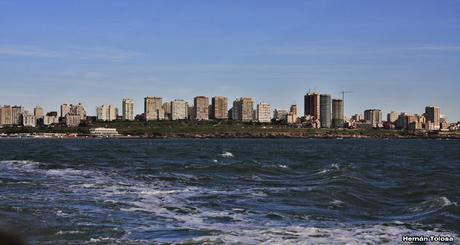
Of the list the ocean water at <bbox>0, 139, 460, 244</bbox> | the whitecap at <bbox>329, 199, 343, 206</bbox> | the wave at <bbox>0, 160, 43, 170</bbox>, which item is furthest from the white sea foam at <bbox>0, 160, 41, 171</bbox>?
the whitecap at <bbox>329, 199, 343, 206</bbox>

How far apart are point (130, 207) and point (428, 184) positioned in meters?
19.0

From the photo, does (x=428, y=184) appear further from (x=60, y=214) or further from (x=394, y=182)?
(x=60, y=214)

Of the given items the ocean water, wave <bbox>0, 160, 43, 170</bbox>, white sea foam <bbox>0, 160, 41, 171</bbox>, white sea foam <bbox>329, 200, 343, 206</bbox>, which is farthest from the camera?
wave <bbox>0, 160, 43, 170</bbox>

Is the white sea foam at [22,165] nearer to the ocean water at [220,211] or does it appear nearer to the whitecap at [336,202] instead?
the ocean water at [220,211]

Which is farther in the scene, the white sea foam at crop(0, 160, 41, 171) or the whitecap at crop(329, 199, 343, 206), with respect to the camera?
the white sea foam at crop(0, 160, 41, 171)

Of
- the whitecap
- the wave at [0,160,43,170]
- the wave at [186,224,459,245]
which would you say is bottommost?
the wave at [0,160,43,170]

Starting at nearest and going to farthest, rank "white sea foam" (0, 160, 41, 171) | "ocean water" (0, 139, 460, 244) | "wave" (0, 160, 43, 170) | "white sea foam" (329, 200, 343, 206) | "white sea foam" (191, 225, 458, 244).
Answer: "white sea foam" (191, 225, 458, 244) → "ocean water" (0, 139, 460, 244) → "white sea foam" (329, 200, 343, 206) → "white sea foam" (0, 160, 41, 171) → "wave" (0, 160, 43, 170)

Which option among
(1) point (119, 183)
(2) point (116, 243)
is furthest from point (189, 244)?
(1) point (119, 183)

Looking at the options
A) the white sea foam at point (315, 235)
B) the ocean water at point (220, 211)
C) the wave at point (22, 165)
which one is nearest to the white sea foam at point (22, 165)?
the wave at point (22, 165)

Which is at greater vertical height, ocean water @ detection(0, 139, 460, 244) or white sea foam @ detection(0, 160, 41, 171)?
ocean water @ detection(0, 139, 460, 244)

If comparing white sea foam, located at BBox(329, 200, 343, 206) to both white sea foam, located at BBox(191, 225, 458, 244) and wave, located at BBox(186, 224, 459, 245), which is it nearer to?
wave, located at BBox(186, 224, 459, 245)

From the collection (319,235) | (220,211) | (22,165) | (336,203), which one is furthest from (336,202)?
(22,165)

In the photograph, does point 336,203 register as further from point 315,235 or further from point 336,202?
point 315,235

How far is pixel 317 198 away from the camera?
25094mm
